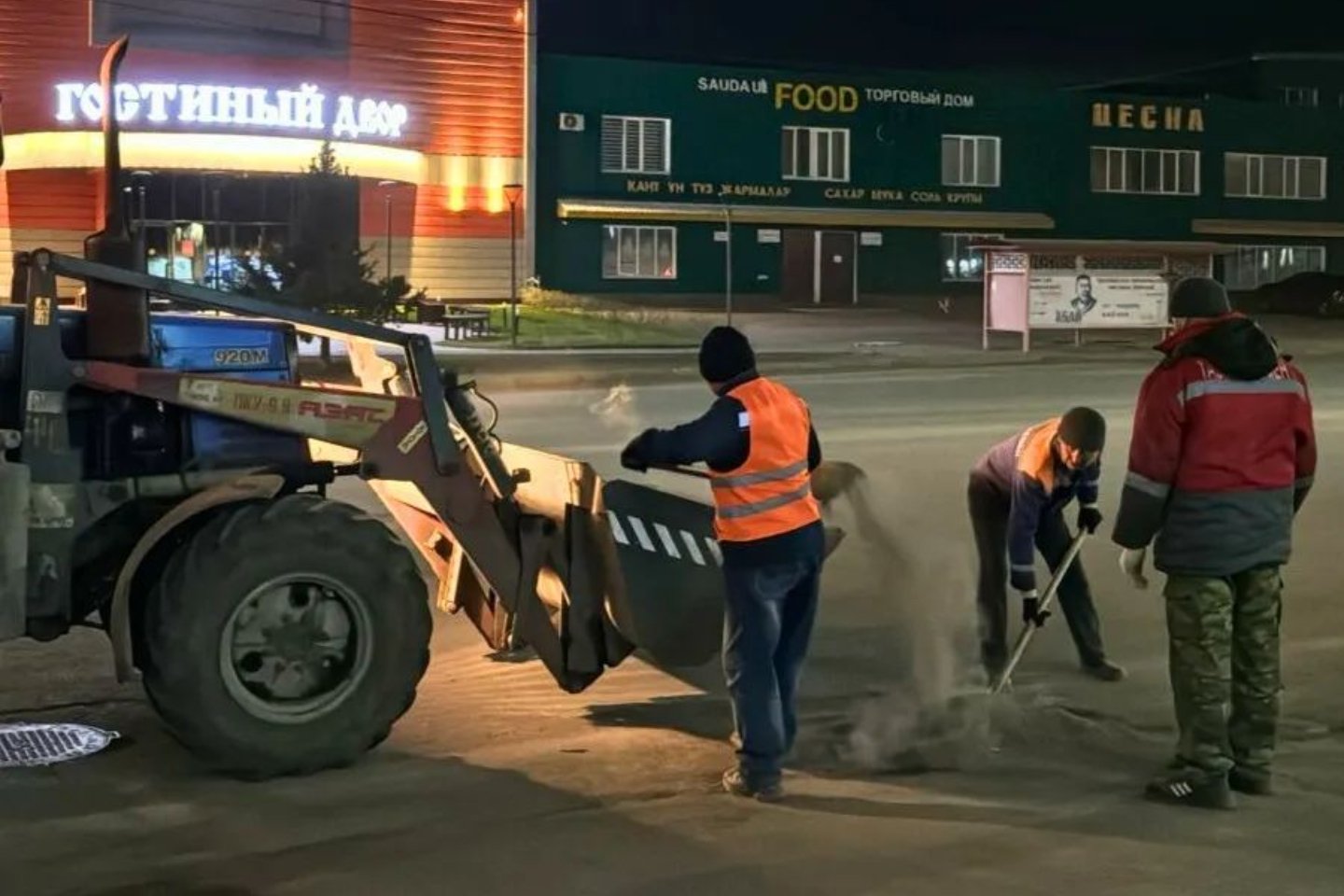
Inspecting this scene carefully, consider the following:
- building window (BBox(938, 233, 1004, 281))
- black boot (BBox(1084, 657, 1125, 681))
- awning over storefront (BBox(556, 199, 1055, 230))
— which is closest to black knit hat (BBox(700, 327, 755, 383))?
black boot (BBox(1084, 657, 1125, 681))

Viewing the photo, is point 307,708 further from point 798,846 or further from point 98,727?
point 798,846

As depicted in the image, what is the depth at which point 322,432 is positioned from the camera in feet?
20.8

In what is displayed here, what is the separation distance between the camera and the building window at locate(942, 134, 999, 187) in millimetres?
56906

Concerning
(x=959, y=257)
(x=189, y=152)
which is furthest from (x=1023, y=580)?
(x=959, y=257)

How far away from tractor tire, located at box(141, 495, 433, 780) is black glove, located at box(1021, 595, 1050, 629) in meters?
2.71

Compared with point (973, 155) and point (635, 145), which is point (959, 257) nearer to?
point (973, 155)

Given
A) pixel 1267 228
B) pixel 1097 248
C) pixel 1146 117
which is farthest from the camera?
pixel 1267 228

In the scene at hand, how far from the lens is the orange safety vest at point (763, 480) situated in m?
6.02

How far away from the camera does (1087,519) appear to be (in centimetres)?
764

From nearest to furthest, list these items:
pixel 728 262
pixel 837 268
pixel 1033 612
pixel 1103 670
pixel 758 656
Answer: pixel 758 656, pixel 1033 612, pixel 1103 670, pixel 728 262, pixel 837 268

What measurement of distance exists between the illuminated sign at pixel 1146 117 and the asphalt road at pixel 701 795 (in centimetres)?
5294

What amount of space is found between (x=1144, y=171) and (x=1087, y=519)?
5583 cm

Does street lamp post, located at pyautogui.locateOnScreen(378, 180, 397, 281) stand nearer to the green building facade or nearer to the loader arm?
the green building facade

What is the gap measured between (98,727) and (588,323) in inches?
1361
